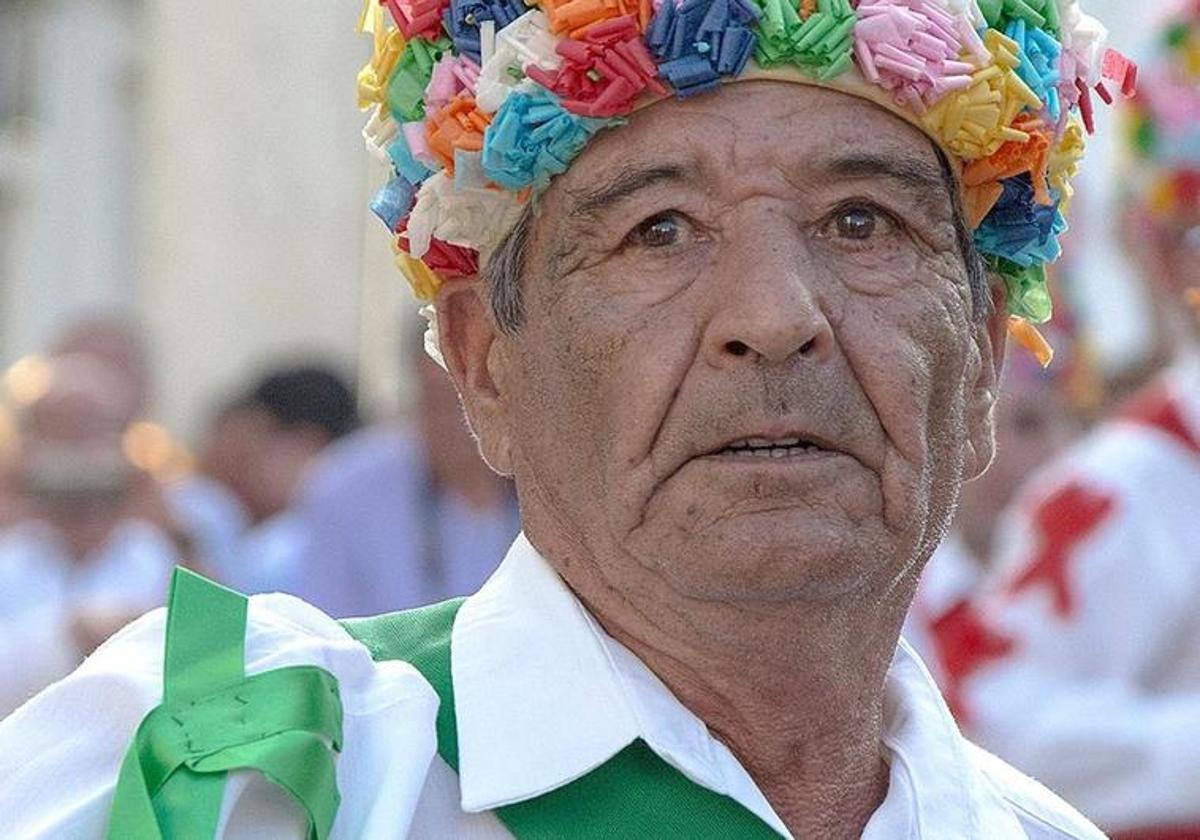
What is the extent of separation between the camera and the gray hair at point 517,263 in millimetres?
3574

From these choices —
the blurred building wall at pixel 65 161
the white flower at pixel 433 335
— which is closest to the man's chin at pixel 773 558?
the white flower at pixel 433 335

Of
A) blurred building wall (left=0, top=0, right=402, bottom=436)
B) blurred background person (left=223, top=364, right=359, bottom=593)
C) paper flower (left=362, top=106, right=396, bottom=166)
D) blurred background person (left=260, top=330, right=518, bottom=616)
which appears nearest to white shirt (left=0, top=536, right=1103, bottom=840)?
paper flower (left=362, top=106, right=396, bottom=166)

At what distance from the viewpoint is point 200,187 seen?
15.0m

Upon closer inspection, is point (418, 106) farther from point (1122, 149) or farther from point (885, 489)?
point (1122, 149)

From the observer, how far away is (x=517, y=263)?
3582mm

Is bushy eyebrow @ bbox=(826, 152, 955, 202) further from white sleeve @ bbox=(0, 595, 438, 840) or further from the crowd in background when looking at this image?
the crowd in background

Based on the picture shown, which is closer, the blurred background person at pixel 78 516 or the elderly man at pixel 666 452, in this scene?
the elderly man at pixel 666 452

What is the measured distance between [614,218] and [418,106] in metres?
0.30

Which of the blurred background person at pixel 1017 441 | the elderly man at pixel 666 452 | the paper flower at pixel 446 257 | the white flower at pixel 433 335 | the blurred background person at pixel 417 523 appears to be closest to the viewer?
the elderly man at pixel 666 452

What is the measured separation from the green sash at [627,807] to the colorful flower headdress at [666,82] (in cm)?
62

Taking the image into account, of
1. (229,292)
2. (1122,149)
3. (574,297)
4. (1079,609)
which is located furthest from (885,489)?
(229,292)

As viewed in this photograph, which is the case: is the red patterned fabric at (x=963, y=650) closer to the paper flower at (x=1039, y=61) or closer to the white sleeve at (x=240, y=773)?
the paper flower at (x=1039, y=61)

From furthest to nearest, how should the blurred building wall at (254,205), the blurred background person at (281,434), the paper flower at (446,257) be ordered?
the blurred building wall at (254,205)
the blurred background person at (281,434)
the paper flower at (446,257)

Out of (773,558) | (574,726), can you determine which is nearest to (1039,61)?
(773,558)
